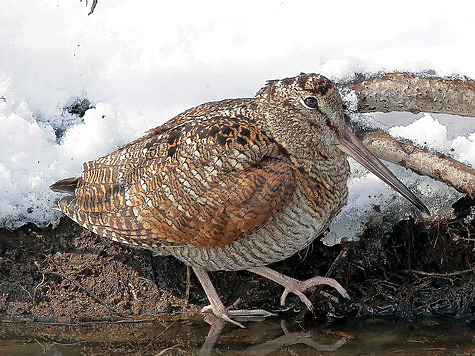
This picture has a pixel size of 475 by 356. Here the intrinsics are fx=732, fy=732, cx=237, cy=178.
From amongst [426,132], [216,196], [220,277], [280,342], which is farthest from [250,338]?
[426,132]

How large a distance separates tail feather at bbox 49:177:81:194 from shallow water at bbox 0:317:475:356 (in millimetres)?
826

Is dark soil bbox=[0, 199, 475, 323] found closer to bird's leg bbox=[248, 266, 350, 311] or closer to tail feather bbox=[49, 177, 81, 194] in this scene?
bird's leg bbox=[248, 266, 350, 311]

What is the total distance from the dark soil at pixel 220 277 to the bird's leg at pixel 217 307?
165 mm

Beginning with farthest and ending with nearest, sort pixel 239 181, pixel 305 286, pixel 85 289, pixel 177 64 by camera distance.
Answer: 1. pixel 177 64
2. pixel 85 289
3. pixel 305 286
4. pixel 239 181

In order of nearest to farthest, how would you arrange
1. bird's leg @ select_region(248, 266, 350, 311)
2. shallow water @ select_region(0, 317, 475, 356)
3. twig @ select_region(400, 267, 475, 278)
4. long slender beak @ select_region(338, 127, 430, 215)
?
long slender beak @ select_region(338, 127, 430, 215), shallow water @ select_region(0, 317, 475, 356), bird's leg @ select_region(248, 266, 350, 311), twig @ select_region(400, 267, 475, 278)

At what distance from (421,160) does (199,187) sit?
144 cm

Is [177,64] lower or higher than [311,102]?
higher

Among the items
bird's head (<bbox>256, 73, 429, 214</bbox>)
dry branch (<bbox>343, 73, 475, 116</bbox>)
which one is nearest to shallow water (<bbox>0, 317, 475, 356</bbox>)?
bird's head (<bbox>256, 73, 429, 214</bbox>)

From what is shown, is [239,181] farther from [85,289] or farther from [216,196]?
[85,289]

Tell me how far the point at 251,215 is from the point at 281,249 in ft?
1.07

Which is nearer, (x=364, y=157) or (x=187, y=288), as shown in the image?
(x=364, y=157)

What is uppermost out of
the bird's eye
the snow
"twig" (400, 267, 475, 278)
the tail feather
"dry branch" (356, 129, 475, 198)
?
the snow

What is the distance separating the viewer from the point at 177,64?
208 inches

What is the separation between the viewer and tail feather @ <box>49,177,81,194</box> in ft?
14.3
